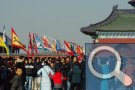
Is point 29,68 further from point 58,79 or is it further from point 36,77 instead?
point 58,79

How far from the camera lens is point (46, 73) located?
16656mm

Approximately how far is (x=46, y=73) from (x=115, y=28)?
22.8 metres

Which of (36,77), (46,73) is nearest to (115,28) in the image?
(36,77)

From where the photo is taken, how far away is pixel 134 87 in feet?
35.3

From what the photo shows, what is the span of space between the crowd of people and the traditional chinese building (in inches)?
681

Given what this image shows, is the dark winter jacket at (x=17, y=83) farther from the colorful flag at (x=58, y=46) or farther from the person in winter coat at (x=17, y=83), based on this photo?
the colorful flag at (x=58, y=46)

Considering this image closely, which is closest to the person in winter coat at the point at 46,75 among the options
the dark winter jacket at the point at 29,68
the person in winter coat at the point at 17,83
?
the dark winter jacket at the point at 29,68

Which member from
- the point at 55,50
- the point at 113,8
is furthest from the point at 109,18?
the point at 55,50

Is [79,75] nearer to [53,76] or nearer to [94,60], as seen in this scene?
[53,76]

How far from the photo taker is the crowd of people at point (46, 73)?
15309mm

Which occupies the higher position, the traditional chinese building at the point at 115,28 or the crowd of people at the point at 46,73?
the traditional chinese building at the point at 115,28

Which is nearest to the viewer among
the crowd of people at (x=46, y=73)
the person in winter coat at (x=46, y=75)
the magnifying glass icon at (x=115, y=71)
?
the magnifying glass icon at (x=115, y=71)

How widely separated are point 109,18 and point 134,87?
3099cm

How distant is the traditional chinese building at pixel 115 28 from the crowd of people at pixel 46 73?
56.8ft
